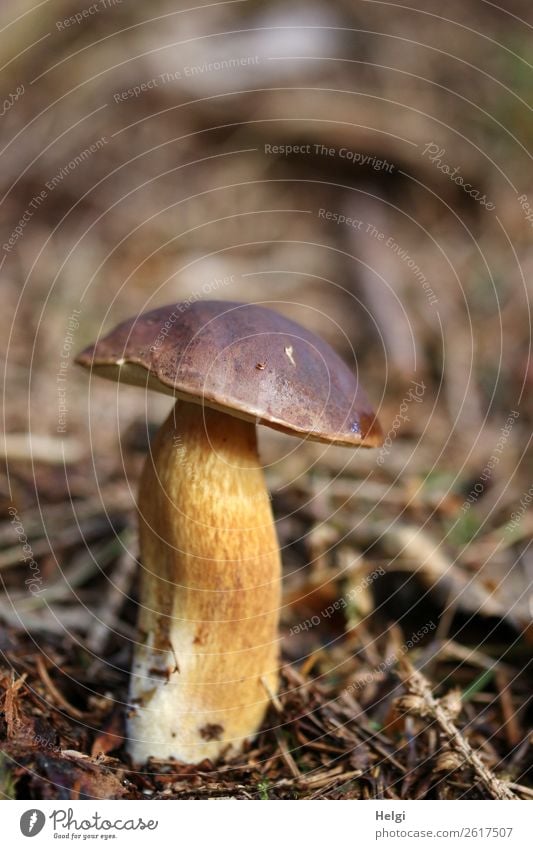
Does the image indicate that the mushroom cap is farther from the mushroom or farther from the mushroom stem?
the mushroom stem

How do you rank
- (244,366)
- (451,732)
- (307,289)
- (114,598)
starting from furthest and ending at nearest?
(307,289), (114,598), (451,732), (244,366)

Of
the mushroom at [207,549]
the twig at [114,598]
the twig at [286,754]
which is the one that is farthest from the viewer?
the twig at [114,598]

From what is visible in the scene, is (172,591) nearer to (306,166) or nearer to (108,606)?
(108,606)

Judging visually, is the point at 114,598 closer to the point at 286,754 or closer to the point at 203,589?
the point at 203,589

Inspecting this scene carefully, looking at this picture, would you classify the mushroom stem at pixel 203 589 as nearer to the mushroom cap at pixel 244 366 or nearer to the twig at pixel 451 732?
the mushroom cap at pixel 244 366

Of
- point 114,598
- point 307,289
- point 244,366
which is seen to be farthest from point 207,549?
point 307,289

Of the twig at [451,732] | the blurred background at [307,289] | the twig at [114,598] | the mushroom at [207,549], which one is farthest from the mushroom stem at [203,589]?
the twig at [451,732]
